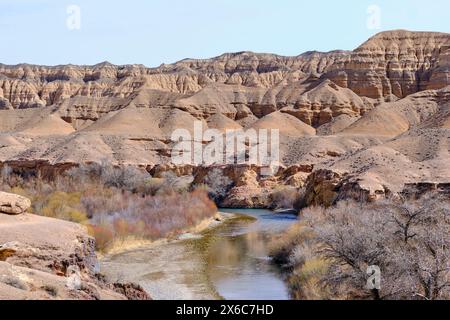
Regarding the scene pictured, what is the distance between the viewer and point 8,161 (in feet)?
281

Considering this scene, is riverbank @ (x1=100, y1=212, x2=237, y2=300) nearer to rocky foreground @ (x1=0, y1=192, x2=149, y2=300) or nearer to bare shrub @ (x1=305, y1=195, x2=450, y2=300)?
rocky foreground @ (x1=0, y1=192, x2=149, y2=300)

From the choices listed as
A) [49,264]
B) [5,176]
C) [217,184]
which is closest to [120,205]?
[217,184]

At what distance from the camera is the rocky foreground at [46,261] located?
14445mm

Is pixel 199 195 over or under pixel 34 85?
under

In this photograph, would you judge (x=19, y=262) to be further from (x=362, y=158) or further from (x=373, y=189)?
(x=362, y=158)

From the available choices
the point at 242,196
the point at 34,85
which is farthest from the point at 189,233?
the point at 34,85

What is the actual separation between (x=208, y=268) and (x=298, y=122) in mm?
82570

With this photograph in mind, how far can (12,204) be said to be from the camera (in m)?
23.5

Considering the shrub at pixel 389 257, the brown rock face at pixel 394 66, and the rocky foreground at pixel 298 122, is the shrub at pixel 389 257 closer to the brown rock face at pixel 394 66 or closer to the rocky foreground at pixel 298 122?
the rocky foreground at pixel 298 122

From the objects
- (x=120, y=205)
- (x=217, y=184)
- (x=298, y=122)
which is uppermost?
(x=298, y=122)

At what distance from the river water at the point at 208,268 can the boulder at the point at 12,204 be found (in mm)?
4163

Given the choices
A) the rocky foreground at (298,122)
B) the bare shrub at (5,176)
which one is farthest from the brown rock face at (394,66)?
the bare shrub at (5,176)

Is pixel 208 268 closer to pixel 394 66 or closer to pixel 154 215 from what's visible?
pixel 154 215
